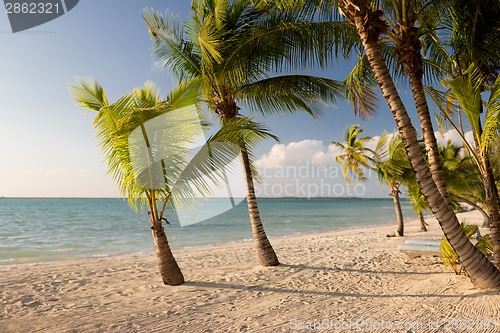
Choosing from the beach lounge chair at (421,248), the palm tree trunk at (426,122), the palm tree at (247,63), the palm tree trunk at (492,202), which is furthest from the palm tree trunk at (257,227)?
the palm tree trunk at (492,202)

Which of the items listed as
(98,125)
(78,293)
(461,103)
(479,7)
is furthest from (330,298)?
(479,7)

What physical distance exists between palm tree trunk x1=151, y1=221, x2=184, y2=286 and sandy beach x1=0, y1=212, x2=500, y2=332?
21cm

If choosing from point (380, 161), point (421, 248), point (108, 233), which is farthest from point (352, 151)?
point (108, 233)

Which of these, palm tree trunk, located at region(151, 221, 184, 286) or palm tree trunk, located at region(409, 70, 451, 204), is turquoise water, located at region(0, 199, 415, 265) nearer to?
palm tree trunk, located at region(151, 221, 184, 286)

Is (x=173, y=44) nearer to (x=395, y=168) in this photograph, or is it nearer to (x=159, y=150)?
(x=159, y=150)

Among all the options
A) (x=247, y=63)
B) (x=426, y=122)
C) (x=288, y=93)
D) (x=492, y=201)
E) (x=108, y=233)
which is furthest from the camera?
(x=108, y=233)

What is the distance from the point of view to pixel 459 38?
20.7 feet

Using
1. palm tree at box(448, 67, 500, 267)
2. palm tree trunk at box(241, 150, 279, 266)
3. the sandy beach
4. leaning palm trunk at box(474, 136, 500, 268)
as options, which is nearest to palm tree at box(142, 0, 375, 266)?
palm tree trunk at box(241, 150, 279, 266)

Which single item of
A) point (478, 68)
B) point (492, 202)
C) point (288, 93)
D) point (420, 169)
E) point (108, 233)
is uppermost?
point (288, 93)

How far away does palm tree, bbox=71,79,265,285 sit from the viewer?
6.03 meters

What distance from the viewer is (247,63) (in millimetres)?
7699

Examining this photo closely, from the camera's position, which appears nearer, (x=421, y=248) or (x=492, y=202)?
(x=492, y=202)

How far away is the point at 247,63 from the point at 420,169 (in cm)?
453

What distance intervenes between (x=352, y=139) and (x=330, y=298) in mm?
14102
